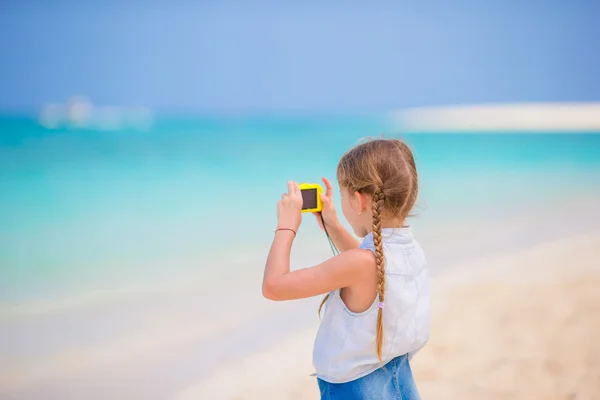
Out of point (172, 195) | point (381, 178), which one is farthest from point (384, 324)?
point (172, 195)

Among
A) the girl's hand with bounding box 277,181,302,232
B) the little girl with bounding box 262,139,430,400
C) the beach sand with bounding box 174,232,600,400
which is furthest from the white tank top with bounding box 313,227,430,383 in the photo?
the beach sand with bounding box 174,232,600,400

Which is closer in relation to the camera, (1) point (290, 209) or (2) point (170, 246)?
(1) point (290, 209)

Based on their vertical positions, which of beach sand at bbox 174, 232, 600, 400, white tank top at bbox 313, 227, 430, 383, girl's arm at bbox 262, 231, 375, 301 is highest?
girl's arm at bbox 262, 231, 375, 301

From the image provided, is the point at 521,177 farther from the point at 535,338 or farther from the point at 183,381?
the point at 183,381

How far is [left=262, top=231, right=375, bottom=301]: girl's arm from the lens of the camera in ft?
4.45

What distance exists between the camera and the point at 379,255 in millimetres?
1367

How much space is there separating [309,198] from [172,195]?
6.16 metres

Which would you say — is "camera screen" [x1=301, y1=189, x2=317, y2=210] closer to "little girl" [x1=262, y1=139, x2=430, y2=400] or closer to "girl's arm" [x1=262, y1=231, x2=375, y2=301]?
"little girl" [x1=262, y1=139, x2=430, y2=400]

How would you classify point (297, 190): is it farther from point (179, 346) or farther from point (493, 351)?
point (179, 346)

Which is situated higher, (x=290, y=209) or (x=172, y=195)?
(x=172, y=195)

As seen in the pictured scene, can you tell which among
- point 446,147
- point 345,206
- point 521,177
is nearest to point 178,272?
point 345,206

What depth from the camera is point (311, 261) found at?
175 inches

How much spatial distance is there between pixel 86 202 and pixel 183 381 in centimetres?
481

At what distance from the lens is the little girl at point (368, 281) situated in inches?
54.0
